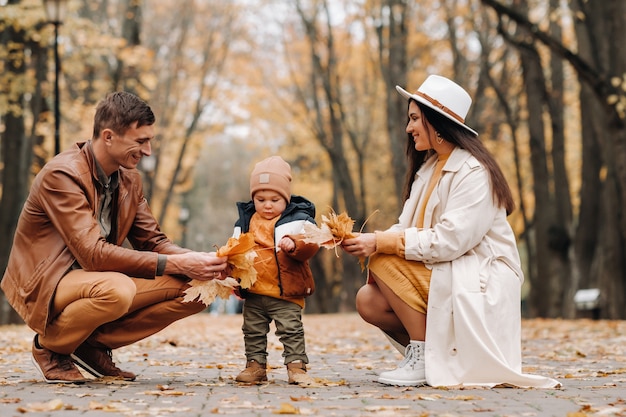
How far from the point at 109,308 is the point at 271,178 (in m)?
1.34

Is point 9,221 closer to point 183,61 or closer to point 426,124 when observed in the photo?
point 183,61

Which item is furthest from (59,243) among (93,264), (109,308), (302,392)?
(302,392)

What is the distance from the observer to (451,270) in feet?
20.8

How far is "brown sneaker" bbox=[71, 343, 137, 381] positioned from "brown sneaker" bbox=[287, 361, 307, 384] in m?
1.17

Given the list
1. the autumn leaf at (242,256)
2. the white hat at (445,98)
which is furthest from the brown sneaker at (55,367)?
the white hat at (445,98)

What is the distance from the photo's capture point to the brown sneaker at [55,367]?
6397 millimetres

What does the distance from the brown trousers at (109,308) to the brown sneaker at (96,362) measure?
0.23 ft

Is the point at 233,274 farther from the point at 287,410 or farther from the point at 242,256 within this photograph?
the point at 287,410

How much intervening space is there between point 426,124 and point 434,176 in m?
0.36

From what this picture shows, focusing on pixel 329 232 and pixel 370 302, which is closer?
pixel 329 232

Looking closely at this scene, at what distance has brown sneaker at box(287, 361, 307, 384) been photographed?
638cm

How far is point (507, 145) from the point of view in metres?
31.4

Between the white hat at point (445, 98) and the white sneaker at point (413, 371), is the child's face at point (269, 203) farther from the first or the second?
the white sneaker at point (413, 371)

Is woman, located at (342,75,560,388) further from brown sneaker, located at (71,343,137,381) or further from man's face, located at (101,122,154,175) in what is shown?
brown sneaker, located at (71,343,137,381)
